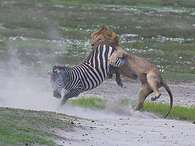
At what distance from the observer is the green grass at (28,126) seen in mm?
14867

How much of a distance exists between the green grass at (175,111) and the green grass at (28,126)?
16.9 ft

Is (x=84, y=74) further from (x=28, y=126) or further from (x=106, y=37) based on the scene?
(x=28, y=126)

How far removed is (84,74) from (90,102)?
150 cm

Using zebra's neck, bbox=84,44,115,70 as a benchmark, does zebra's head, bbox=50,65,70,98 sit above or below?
below

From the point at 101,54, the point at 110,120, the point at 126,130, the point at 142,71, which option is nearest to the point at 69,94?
the point at 101,54

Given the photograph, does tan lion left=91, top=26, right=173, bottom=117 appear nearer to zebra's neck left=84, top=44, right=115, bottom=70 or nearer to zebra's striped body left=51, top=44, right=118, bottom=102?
zebra's neck left=84, top=44, right=115, bottom=70

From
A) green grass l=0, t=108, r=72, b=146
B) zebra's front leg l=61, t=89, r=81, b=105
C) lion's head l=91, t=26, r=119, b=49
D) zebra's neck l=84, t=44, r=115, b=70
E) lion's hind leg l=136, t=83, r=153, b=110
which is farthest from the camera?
lion's head l=91, t=26, r=119, b=49

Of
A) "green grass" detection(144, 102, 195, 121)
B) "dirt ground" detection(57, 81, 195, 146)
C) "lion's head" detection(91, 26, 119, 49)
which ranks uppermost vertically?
"lion's head" detection(91, 26, 119, 49)

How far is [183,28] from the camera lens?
5466 cm

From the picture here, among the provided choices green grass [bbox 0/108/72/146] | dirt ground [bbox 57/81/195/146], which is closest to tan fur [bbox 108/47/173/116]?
dirt ground [bbox 57/81/195/146]

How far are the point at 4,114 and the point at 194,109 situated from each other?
857 centimetres

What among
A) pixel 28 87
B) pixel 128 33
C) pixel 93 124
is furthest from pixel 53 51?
pixel 93 124

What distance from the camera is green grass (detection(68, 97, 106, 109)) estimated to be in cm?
2446

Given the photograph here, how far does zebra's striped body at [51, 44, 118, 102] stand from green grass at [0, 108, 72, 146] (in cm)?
361
